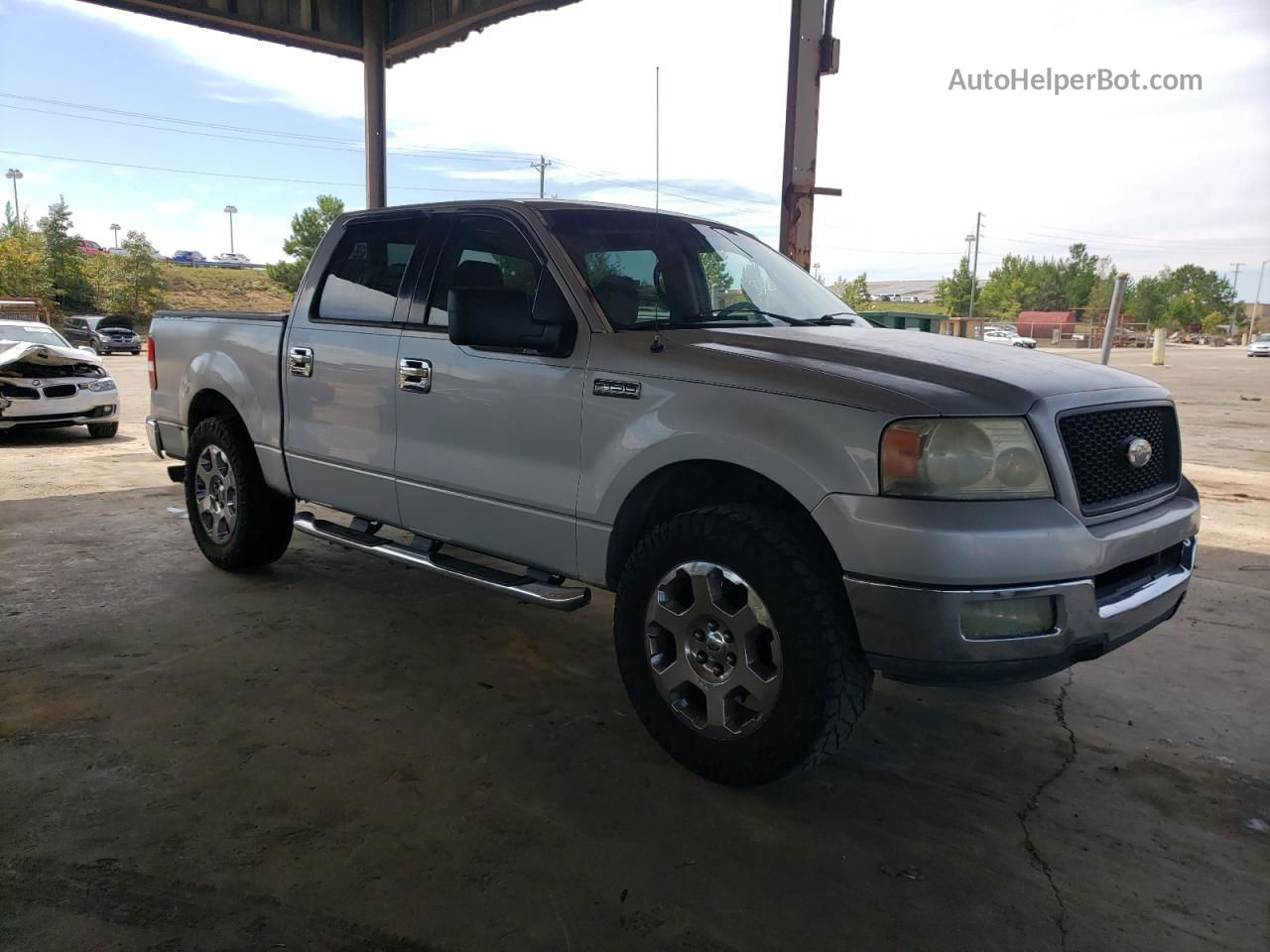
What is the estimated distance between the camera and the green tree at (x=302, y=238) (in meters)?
65.9

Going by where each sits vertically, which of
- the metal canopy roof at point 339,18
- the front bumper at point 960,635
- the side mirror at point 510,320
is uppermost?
the metal canopy roof at point 339,18

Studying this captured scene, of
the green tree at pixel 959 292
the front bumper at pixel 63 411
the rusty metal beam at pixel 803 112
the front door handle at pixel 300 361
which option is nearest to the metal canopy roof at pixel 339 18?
the rusty metal beam at pixel 803 112

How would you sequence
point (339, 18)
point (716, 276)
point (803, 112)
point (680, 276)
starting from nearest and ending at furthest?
point (680, 276) → point (716, 276) → point (803, 112) → point (339, 18)

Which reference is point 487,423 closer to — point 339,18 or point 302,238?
point 339,18

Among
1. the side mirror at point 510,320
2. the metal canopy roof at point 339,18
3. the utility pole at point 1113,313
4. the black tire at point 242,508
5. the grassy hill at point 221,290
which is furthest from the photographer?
the grassy hill at point 221,290

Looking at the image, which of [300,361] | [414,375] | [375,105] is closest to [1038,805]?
[414,375]

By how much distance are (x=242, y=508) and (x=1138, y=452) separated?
Answer: 14.1 ft

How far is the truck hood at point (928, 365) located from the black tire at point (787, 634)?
1.64 feet

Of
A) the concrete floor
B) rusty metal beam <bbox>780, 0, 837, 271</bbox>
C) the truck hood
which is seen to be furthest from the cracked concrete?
rusty metal beam <bbox>780, 0, 837, 271</bbox>

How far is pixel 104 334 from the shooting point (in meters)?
32.3

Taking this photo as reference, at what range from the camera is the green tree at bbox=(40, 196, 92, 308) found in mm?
51188

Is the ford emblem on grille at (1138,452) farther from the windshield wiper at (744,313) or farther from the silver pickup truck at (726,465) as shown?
the windshield wiper at (744,313)

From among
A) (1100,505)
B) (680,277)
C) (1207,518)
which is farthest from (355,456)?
(1207,518)

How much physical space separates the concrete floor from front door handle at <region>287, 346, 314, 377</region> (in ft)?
3.95
